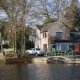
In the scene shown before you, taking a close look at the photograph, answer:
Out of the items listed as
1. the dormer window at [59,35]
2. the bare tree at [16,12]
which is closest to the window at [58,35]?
the dormer window at [59,35]

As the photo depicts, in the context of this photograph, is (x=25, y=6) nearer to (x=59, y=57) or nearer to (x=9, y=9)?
(x=9, y=9)

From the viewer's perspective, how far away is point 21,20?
7688cm

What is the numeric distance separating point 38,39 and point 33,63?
3437 centimetres

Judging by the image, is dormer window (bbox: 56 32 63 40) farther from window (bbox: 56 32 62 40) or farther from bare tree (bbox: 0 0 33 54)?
bare tree (bbox: 0 0 33 54)

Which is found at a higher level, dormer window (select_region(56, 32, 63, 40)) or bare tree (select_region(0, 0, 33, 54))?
bare tree (select_region(0, 0, 33, 54))

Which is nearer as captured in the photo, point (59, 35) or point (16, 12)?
point (16, 12)

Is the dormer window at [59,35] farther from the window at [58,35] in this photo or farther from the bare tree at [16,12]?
the bare tree at [16,12]

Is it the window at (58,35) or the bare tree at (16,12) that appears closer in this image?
the bare tree at (16,12)

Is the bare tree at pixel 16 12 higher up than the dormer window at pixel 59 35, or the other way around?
the bare tree at pixel 16 12

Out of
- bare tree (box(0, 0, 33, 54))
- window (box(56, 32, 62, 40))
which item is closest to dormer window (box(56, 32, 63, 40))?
window (box(56, 32, 62, 40))

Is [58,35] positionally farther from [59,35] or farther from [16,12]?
[16,12]

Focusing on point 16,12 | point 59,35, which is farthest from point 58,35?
point 16,12

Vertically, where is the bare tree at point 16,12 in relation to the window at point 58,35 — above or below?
above

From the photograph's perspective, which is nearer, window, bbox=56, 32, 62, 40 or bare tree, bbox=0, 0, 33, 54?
bare tree, bbox=0, 0, 33, 54
